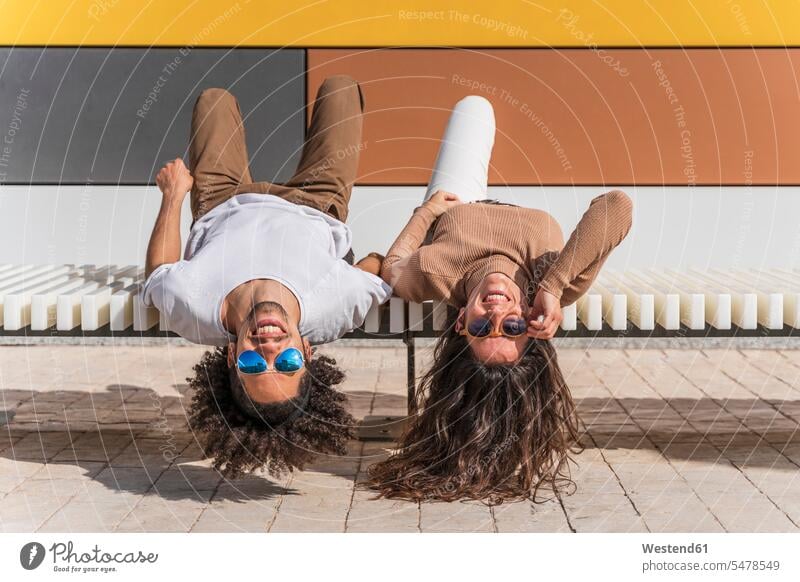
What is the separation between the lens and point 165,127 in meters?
6.34

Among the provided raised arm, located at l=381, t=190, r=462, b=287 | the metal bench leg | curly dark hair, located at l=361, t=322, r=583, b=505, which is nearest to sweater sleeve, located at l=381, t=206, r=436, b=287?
raised arm, located at l=381, t=190, r=462, b=287

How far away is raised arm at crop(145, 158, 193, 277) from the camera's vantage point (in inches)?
147

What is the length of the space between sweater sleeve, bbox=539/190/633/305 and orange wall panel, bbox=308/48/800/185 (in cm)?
281

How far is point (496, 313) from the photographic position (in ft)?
10.9

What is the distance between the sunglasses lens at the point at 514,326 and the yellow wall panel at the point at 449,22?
320cm

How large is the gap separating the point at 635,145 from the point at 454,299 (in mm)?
3000

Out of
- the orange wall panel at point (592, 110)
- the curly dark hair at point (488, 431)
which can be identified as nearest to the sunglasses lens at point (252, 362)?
the curly dark hair at point (488, 431)

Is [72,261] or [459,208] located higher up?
[459,208]

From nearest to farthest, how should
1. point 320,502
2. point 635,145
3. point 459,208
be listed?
1. point 320,502
2. point 459,208
3. point 635,145

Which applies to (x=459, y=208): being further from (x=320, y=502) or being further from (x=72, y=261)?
(x=72, y=261)

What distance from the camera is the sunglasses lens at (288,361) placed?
10.4 ft

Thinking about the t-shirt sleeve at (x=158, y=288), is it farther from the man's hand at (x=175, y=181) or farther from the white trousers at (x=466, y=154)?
the white trousers at (x=466, y=154)

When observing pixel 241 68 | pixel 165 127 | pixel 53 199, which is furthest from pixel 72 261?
pixel 241 68
